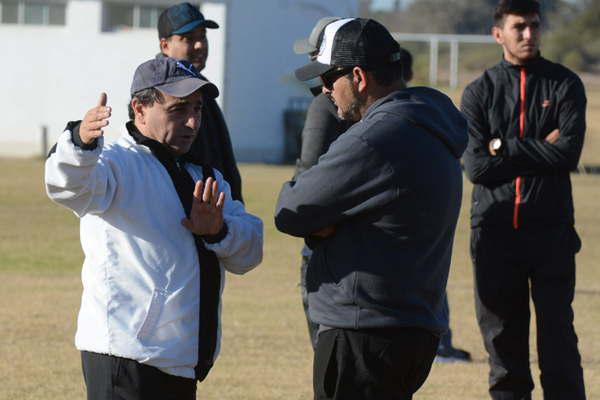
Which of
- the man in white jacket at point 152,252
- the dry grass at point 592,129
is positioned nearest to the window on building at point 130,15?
the dry grass at point 592,129

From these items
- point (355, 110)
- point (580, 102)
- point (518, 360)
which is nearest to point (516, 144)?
point (580, 102)

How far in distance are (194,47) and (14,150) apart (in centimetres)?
3173

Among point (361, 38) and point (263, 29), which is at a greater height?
point (361, 38)

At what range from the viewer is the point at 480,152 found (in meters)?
7.21

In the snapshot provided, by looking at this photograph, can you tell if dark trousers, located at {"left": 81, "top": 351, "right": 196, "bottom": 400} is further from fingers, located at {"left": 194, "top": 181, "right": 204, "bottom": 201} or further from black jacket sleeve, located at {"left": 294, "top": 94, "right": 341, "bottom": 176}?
black jacket sleeve, located at {"left": 294, "top": 94, "right": 341, "bottom": 176}

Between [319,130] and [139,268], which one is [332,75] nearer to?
[139,268]

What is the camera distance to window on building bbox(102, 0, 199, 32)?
122 feet

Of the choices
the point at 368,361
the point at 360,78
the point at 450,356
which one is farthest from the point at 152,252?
the point at 450,356

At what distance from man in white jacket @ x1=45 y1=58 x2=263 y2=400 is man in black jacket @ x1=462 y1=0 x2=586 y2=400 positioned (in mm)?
2698

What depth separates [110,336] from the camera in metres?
4.61

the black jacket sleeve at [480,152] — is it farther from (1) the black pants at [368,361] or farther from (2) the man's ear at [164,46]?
(1) the black pants at [368,361]

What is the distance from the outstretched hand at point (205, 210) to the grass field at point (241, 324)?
3.45 meters

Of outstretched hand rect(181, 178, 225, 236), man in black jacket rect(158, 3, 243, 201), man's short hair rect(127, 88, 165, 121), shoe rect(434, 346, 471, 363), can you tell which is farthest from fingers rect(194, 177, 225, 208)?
shoe rect(434, 346, 471, 363)

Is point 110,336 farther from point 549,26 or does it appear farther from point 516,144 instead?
point 549,26
